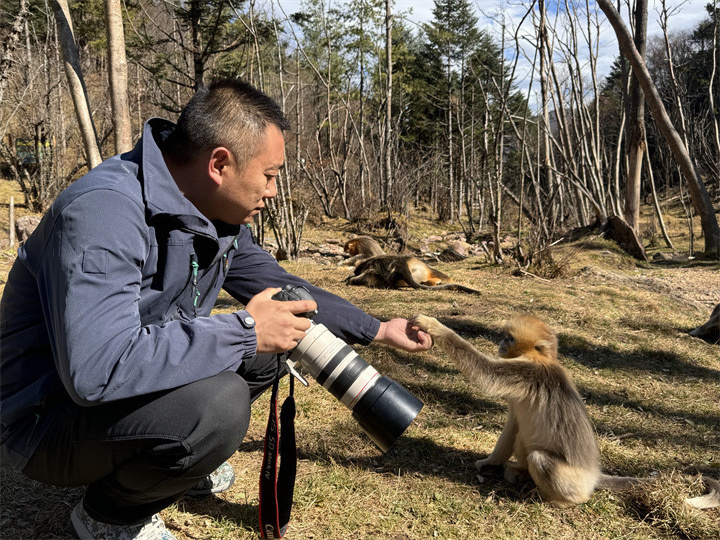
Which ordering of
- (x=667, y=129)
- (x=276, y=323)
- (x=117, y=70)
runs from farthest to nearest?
(x=667, y=129), (x=117, y=70), (x=276, y=323)

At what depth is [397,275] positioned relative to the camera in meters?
8.19

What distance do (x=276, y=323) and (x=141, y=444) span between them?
0.59 m

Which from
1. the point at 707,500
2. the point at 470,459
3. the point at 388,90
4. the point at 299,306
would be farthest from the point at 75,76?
the point at 388,90

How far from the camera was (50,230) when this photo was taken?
1.71 meters

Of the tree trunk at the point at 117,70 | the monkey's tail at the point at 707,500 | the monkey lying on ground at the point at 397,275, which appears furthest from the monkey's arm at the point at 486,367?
the monkey lying on ground at the point at 397,275

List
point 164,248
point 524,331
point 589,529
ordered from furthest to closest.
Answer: point 524,331
point 589,529
point 164,248

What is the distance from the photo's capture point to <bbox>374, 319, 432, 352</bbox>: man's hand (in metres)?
2.80

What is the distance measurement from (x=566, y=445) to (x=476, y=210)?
2692cm

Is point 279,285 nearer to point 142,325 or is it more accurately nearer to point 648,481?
point 142,325

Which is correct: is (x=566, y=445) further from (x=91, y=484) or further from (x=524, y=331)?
(x=91, y=484)

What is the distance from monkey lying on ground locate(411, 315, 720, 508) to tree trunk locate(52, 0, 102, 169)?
4.14m

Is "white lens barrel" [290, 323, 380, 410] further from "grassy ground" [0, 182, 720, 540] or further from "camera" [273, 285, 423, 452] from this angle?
"grassy ground" [0, 182, 720, 540]

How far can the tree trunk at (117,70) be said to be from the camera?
16.3 ft

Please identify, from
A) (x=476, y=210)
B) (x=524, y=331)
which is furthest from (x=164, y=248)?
(x=476, y=210)
